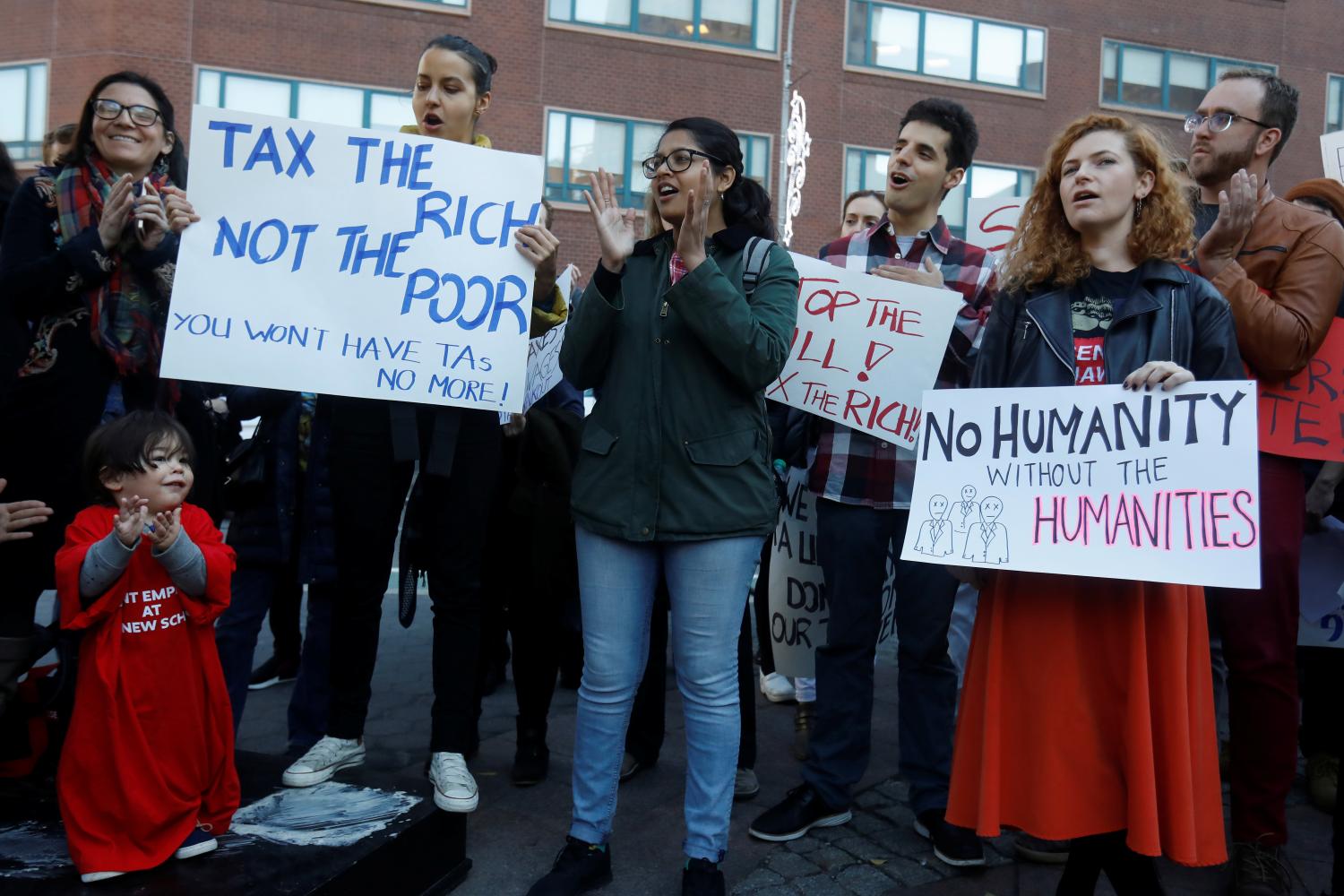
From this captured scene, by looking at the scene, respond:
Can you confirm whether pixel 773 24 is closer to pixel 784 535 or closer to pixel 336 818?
pixel 784 535

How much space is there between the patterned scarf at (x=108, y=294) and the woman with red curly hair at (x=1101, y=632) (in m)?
2.29

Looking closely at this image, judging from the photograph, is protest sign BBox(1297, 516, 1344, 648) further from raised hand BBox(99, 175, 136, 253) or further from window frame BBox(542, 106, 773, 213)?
window frame BBox(542, 106, 773, 213)

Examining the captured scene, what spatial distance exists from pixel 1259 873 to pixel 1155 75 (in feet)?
83.5

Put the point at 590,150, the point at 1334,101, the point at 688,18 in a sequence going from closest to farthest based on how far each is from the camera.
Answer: the point at 590,150 → the point at 688,18 → the point at 1334,101

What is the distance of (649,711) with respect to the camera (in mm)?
3939

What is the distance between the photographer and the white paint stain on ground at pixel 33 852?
8.20 feet

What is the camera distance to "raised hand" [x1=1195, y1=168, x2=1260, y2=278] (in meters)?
2.78

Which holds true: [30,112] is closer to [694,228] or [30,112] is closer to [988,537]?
[694,228]

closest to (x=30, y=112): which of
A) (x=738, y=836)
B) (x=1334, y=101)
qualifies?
(x=738, y=836)

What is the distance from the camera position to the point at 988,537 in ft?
8.41

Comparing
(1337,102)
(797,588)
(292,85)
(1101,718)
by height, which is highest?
(1337,102)

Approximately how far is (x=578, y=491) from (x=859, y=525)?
0.91 m

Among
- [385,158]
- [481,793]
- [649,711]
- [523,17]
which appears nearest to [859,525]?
[649,711]

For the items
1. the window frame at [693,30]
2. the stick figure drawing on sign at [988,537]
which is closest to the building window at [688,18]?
the window frame at [693,30]
